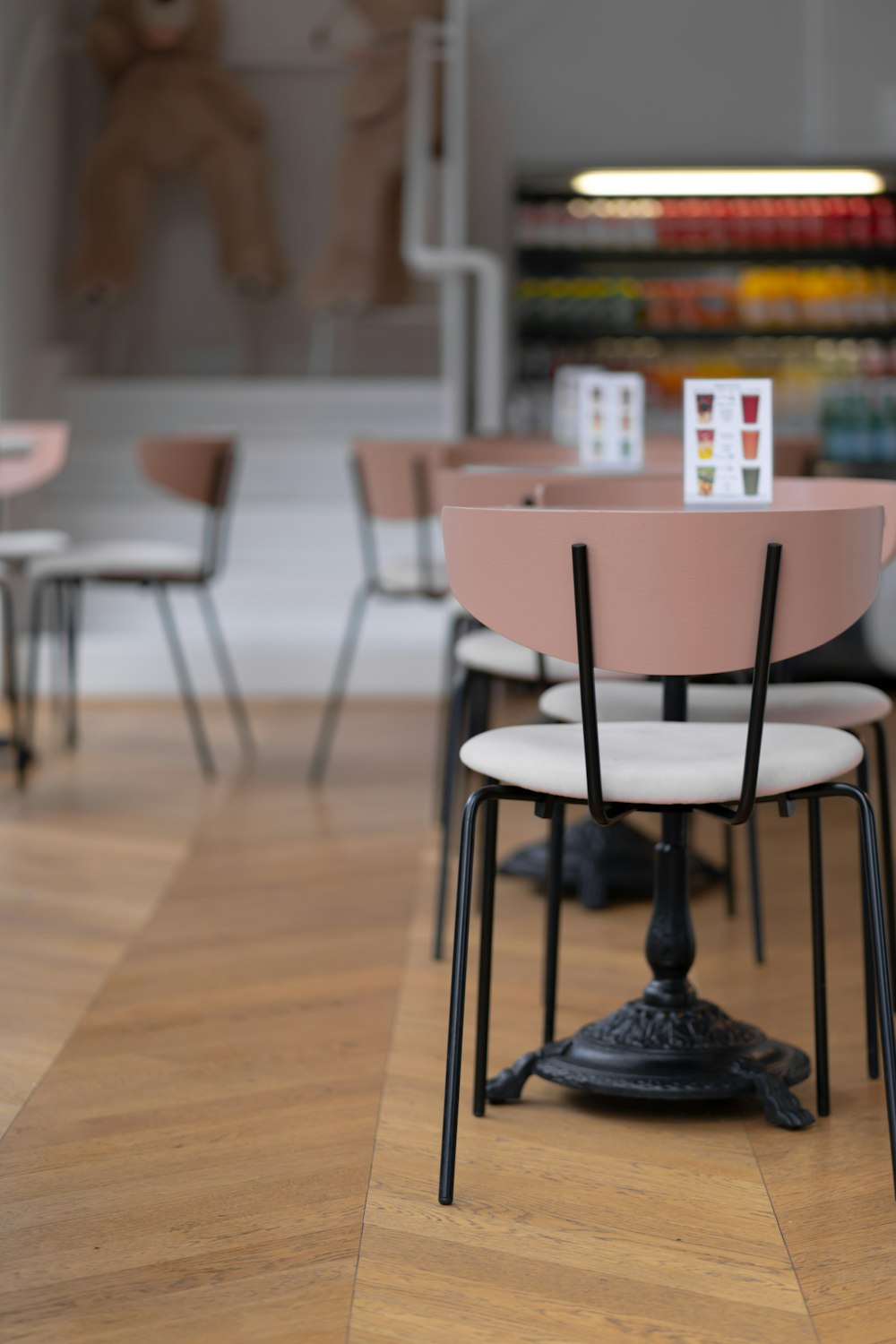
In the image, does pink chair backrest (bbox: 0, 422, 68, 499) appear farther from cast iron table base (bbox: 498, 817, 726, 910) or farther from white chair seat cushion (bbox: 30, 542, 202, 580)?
cast iron table base (bbox: 498, 817, 726, 910)

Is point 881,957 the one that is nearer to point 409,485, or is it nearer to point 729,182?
point 409,485

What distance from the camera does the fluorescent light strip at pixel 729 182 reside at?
22.7 ft

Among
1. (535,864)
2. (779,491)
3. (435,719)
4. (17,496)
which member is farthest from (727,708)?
(17,496)

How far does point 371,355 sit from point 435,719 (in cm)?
374

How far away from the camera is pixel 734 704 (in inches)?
97.0

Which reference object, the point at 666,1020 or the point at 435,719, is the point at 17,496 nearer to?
the point at 435,719

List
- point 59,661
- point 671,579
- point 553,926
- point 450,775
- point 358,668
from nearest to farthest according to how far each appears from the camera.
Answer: point 671,579
point 553,926
point 450,775
point 59,661
point 358,668

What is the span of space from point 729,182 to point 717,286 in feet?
1.40

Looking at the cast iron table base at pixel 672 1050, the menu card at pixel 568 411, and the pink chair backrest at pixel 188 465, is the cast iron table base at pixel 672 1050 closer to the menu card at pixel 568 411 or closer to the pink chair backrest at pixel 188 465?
the menu card at pixel 568 411

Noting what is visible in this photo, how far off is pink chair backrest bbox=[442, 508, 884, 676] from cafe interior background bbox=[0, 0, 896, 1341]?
25.4 inches

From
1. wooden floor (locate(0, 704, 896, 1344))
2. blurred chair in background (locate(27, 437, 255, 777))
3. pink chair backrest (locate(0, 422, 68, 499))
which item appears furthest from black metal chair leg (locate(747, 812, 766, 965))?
pink chair backrest (locate(0, 422, 68, 499))

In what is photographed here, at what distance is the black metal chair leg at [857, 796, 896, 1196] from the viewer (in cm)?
180

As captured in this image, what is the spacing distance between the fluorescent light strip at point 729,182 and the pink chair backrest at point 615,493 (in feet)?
15.2

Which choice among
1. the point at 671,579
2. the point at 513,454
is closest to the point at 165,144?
the point at 513,454
